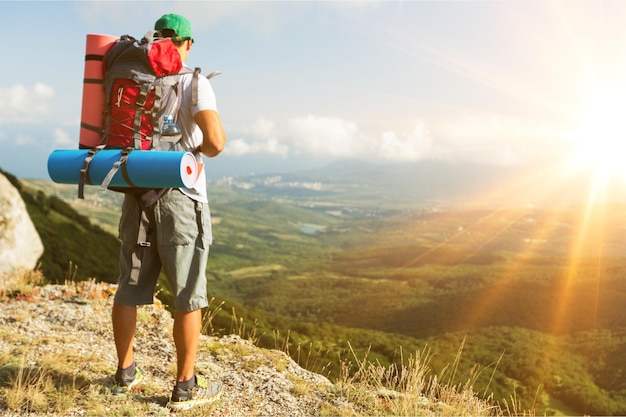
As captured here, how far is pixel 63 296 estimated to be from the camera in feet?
28.7

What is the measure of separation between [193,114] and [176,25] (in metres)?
0.84

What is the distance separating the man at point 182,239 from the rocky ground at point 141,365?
2.25 ft

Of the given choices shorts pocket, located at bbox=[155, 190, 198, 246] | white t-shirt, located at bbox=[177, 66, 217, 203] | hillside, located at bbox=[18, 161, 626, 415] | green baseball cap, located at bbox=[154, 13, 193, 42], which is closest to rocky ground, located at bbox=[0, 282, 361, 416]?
shorts pocket, located at bbox=[155, 190, 198, 246]

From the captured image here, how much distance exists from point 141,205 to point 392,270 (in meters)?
171

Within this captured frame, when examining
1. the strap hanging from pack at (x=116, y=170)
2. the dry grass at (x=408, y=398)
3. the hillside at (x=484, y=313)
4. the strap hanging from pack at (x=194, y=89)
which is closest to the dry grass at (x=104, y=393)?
the dry grass at (x=408, y=398)

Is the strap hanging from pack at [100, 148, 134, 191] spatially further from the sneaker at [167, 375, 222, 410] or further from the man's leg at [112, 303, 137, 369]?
the sneaker at [167, 375, 222, 410]

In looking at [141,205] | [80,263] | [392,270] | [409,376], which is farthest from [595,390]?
[392,270]

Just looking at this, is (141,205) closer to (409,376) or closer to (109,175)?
(109,175)

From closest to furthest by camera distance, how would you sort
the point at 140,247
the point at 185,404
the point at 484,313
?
the point at 140,247 < the point at 185,404 < the point at 484,313

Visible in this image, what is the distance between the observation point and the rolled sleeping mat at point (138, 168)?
139 inches

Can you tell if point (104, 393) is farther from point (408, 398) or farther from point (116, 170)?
point (408, 398)

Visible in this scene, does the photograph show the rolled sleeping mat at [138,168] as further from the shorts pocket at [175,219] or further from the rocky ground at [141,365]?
the rocky ground at [141,365]

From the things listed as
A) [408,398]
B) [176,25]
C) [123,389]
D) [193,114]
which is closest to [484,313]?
[408,398]

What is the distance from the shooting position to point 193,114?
3730mm
